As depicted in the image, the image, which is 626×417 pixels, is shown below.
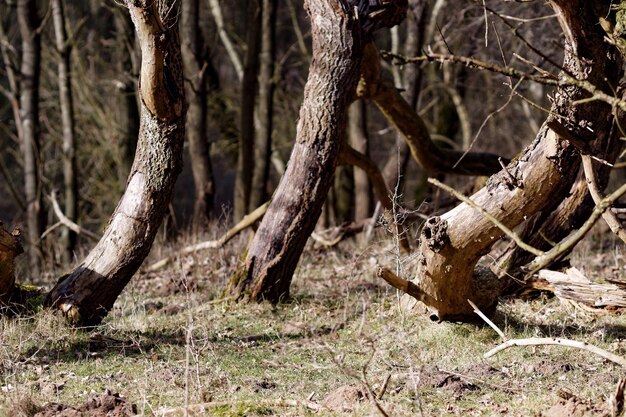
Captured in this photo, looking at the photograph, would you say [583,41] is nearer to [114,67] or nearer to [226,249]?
[226,249]

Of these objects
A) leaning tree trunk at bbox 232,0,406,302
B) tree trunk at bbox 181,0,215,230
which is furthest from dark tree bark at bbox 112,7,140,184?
leaning tree trunk at bbox 232,0,406,302

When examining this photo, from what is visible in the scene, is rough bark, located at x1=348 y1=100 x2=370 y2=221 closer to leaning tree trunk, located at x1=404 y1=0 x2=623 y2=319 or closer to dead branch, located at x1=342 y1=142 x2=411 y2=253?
dead branch, located at x1=342 y1=142 x2=411 y2=253

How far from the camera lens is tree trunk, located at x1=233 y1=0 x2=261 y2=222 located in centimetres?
1452

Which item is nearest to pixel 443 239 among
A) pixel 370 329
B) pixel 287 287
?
pixel 370 329

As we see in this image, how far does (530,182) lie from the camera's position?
6.55 metres

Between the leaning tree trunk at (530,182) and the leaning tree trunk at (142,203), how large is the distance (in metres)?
2.48

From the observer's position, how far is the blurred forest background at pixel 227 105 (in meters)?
13.6

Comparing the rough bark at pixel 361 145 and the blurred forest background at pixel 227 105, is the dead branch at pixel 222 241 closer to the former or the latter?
the blurred forest background at pixel 227 105

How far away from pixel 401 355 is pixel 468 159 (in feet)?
14.1

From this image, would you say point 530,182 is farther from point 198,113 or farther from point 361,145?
point 198,113

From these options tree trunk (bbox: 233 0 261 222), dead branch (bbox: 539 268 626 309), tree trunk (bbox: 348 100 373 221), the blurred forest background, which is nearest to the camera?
dead branch (bbox: 539 268 626 309)

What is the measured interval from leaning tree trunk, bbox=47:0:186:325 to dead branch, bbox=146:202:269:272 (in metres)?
1.97

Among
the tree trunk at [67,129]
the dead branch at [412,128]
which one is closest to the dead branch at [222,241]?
the dead branch at [412,128]

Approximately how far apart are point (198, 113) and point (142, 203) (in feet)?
21.9
